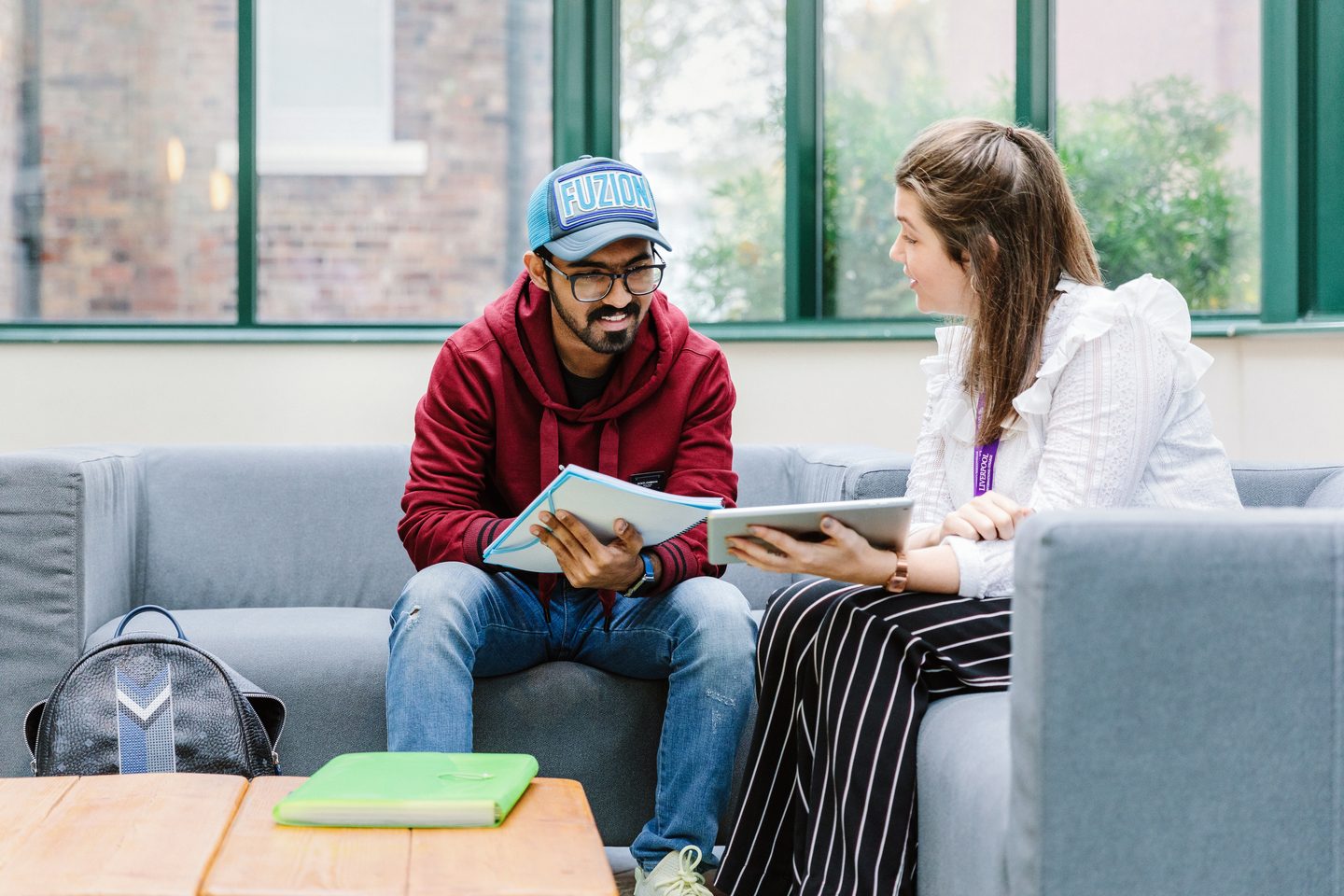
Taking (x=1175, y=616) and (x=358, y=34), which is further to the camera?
(x=358, y=34)

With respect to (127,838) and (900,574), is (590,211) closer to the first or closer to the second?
(900,574)

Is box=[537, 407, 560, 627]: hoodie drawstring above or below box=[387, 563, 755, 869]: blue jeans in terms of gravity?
above

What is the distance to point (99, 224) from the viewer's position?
3.42 m

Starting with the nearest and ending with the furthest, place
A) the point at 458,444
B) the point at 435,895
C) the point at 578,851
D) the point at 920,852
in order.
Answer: the point at 435,895
the point at 578,851
the point at 920,852
the point at 458,444

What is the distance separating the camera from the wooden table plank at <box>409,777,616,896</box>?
3.40ft

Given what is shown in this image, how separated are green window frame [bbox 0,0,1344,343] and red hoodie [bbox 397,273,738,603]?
45.6 inches

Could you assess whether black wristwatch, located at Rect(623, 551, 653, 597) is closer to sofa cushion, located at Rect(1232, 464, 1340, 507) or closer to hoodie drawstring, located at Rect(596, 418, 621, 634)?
hoodie drawstring, located at Rect(596, 418, 621, 634)

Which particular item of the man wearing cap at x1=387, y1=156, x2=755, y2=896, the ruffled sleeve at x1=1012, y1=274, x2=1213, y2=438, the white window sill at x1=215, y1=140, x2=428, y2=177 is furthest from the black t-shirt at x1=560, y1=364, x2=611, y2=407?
the white window sill at x1=215, y1=140, x2=428, y2=177

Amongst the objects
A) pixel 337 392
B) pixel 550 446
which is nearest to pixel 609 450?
pixel 550 446

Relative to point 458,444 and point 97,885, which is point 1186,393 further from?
point 97,885

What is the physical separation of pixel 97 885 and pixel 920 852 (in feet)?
2.94

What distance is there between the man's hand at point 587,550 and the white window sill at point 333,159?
2.03 m

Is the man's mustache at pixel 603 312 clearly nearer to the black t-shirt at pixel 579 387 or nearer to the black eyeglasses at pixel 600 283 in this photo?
the black eyeglasses at pixel 600 283

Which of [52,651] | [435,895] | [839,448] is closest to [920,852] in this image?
[435,895]
